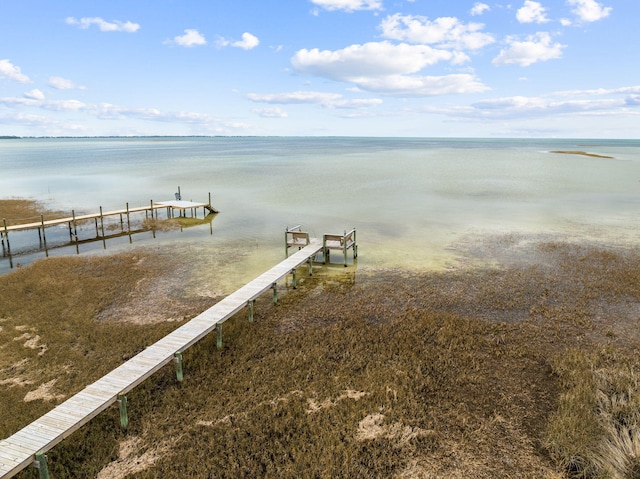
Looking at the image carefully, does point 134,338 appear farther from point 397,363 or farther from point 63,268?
point 63,268

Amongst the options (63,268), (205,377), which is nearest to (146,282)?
(63,268)

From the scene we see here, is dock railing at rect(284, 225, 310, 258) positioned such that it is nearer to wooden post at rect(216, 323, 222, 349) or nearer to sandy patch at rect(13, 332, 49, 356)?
wooden post at rect(216, 323, 222, 349)

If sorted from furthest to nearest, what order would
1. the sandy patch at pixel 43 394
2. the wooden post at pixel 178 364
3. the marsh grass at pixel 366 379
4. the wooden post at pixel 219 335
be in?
1. the wooden post at pixel 219 335
2. the wooden post at pixel 178 364
3. the sandy patch at pixel 43 394
4. the marsh grass at pixel 366 379

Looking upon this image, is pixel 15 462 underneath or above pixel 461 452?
above

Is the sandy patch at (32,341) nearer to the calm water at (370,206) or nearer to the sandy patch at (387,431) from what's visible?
the calm water at (370,206)

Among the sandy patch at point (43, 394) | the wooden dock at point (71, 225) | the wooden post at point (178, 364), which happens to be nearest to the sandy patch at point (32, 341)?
the sandy patch at point (43, 394)

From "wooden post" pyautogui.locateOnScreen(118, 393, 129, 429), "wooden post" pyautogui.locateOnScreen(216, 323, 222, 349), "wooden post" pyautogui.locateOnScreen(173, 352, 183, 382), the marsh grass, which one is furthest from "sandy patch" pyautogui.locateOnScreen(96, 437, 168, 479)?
"wooden post" pyautogui.locateOnScreen(216, 323, 222, 349)
